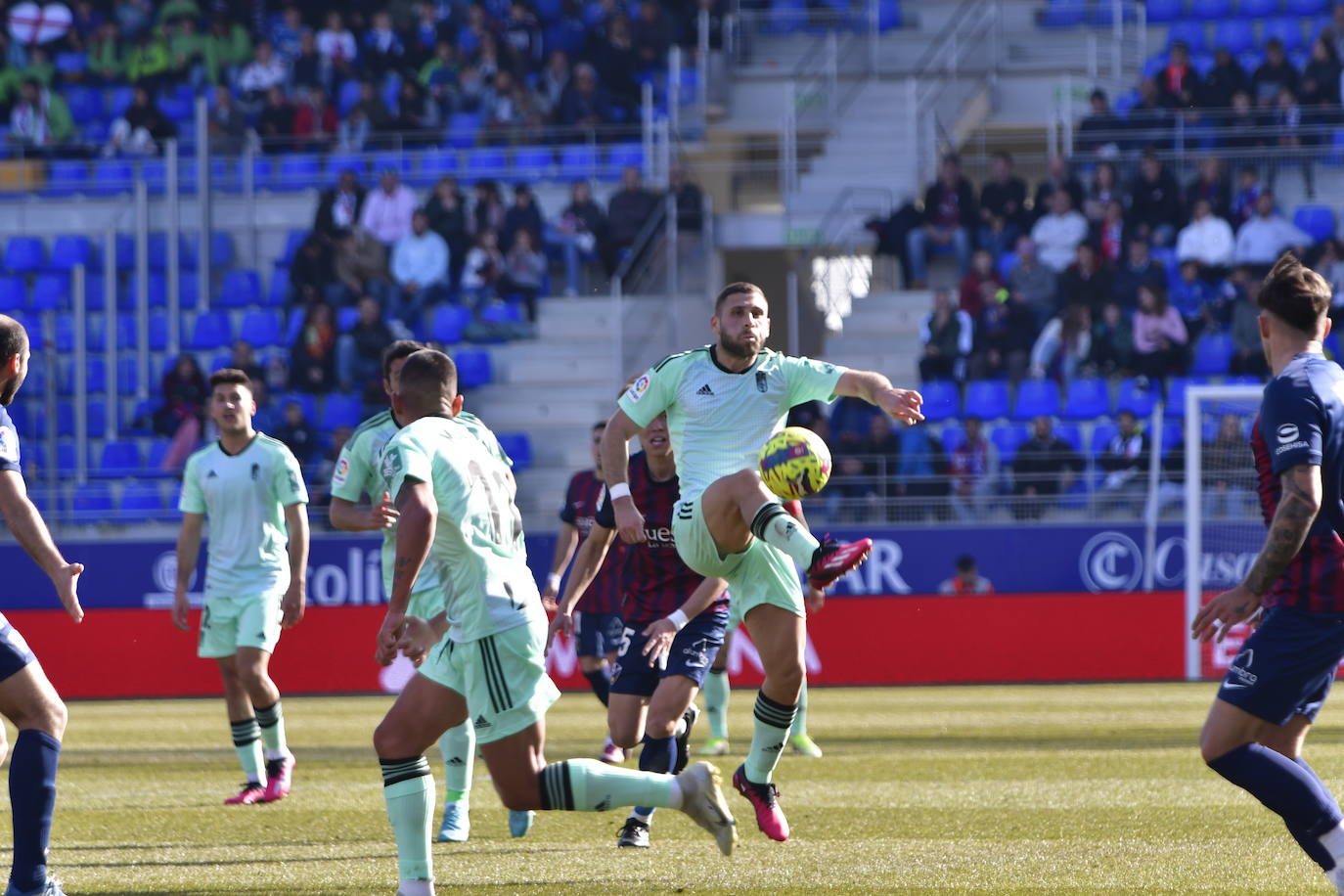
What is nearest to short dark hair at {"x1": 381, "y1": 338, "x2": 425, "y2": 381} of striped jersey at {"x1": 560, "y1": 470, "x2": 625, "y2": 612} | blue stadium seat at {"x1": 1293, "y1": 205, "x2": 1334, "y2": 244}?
striped jersey at {"x1": 560, "y1": 470, "x2": 625, "y2": 612}

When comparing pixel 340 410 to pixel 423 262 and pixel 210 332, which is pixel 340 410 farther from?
pixel 210 332

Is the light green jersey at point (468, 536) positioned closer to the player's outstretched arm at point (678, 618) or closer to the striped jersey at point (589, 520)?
the player's outstretched arm at point (678, 618)

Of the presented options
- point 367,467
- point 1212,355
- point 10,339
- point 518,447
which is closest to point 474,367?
point 518,447

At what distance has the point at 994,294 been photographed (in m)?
23.0

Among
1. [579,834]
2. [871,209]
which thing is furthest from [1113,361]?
[579,834]

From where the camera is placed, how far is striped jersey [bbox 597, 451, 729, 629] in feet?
31.6

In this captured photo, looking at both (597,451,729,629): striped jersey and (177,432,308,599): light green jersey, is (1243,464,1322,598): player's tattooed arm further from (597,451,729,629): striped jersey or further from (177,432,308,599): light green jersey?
(177,432,308,599): light green jersey

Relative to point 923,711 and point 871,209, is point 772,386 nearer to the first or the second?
point 923,711

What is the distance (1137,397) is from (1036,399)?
116 centimetres

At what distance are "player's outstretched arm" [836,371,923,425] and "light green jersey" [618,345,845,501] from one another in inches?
5.6

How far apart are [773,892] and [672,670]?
6.01 ft

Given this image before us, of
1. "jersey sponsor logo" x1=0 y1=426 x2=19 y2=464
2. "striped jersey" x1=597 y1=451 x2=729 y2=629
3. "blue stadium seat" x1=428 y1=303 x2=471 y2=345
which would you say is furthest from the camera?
"blue stadium seat" x1=428 y1=303 x2=471 y2=345

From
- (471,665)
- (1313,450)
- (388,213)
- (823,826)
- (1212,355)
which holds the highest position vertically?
(388,213)

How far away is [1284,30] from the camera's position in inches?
1061
